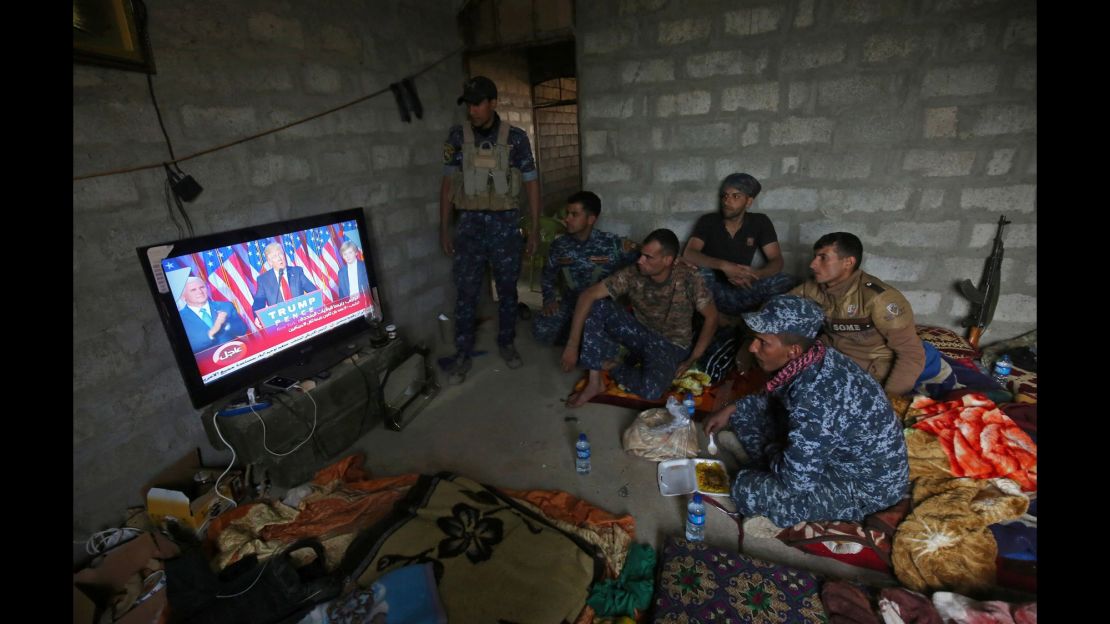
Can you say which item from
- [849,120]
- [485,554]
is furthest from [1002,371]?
Result: [485,554]

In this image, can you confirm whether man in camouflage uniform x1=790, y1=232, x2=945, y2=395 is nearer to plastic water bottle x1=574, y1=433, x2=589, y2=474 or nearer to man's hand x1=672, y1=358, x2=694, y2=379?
man's hand x1=672, y1=358, x2=694, y2=379

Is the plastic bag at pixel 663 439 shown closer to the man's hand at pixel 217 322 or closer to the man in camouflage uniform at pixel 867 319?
the man in camouflage uniform at pixel 867 319

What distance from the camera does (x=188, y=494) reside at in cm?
224

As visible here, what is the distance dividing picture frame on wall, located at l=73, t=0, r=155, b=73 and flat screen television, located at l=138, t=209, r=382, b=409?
2.38ft

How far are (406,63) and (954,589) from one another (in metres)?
4.14

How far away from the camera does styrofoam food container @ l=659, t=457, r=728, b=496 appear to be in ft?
7.31

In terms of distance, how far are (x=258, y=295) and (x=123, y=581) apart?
124 cm

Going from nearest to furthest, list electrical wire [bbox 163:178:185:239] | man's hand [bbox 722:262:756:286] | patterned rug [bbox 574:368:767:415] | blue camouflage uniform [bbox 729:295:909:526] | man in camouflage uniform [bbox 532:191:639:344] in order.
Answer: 1. blue camouflage uniform [bbox 729:295:909:526]
2. electrical wire [bbox 163:178:185:239]
3. patterned rug [bbox 574:368:767:415]
4. man's hand [bbox 722:262:756:286]
5. man in camouflage uniform [bbox 532:191:639:344]

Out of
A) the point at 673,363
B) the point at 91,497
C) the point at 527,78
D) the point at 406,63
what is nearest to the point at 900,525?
the point at 673,363

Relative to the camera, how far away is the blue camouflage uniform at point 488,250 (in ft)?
10.9

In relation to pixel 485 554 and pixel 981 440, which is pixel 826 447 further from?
pixel 485 554

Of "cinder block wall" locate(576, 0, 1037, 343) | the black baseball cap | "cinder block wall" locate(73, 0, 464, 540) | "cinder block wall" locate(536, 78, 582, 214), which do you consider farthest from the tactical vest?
"cinder block wall" locate(536, 78, 582, 214)

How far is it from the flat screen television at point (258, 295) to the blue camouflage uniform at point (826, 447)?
2.21m
